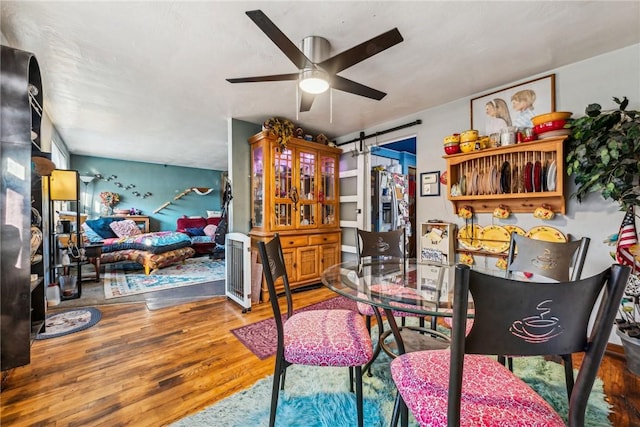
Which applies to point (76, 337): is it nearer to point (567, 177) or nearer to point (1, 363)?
point (1, 363)

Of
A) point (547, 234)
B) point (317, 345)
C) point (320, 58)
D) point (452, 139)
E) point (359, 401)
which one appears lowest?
point (359, 401)

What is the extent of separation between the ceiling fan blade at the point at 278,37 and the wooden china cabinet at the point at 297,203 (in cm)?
168

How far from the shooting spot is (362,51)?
1.67 m

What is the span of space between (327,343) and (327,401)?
1.66 feet

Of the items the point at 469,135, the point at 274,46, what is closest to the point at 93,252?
the point at 274,46

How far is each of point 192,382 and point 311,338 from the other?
0.99 meters

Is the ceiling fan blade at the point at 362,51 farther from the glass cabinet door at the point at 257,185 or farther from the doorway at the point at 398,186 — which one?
the doorway at the point at 398,186

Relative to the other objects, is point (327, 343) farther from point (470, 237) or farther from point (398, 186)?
point (398, 186)

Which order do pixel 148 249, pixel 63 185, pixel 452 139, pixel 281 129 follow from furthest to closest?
1. pixel 148 249
2. pixel 281 129
3. pixel 63 185
4. pixel 452 139

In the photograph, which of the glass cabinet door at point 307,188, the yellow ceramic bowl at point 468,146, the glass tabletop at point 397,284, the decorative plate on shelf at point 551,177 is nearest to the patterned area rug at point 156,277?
the glass cabinet door at point 307,188

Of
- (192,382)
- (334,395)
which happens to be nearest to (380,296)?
(334,395)

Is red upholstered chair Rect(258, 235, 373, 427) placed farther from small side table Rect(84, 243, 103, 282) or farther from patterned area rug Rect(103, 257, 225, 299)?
small side table Rect(84, 243, 103, 282)

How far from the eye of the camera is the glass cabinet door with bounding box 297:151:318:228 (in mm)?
3760

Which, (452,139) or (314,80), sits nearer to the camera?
(314,80)
